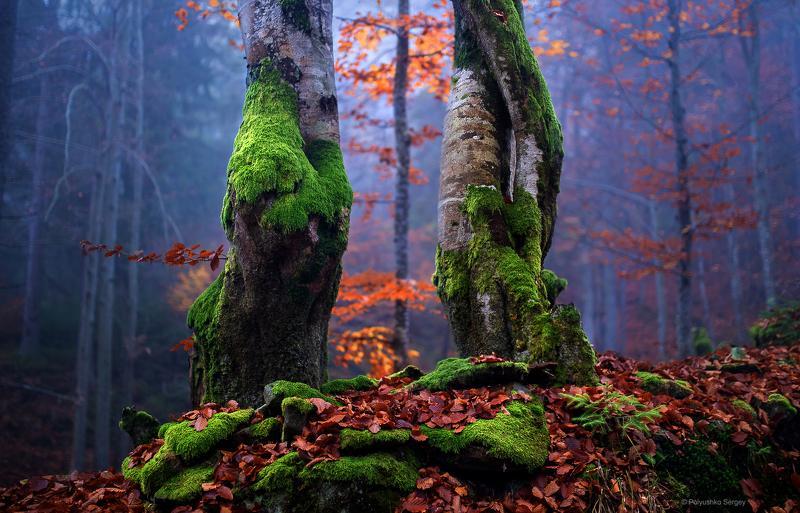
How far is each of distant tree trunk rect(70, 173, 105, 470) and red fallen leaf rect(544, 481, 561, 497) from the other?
1141cm

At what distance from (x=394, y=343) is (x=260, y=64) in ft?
21.1

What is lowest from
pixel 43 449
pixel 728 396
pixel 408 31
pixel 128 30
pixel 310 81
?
pixel 43 449

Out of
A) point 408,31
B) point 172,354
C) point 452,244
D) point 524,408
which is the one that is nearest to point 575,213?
point 408,31

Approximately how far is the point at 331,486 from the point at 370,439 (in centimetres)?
34

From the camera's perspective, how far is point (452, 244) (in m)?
5.02

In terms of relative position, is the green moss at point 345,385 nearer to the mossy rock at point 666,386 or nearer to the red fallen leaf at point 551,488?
the red fallen leaf at point 551,488

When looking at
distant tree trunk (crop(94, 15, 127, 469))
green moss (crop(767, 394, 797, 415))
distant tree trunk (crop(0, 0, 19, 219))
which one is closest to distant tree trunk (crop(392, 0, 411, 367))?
distant tree trunk (crop(0, 0, 19, 219))

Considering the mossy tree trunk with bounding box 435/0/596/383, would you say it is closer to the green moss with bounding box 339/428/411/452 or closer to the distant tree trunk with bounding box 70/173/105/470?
the green moss with bounding box 339/428/411/452

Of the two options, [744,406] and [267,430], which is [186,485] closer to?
[267,430]

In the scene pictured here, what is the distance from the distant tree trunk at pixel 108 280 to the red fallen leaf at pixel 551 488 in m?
A: 11.8

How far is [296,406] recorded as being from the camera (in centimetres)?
313

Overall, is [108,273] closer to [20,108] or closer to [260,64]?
[20,108]

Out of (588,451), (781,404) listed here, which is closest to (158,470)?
(588,451)

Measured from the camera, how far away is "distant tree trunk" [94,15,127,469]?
11.8 m
